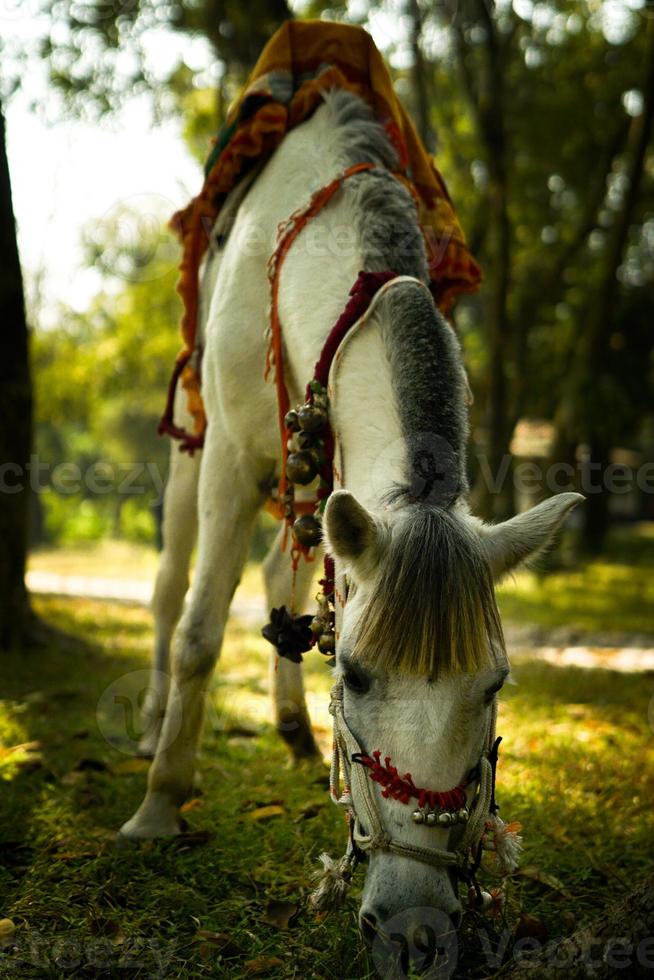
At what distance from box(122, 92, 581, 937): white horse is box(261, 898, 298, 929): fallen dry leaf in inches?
26.8

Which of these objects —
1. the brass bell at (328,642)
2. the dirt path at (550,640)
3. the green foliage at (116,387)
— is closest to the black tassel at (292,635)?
the brass bell at (328,642)

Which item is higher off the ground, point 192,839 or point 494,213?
point 494,213

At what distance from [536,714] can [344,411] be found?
3179mm

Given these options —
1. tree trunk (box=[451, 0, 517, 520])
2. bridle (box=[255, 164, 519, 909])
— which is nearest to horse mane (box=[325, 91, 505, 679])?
bridle (box=[255, 164, 519, 909])

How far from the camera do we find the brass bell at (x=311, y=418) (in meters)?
2.67

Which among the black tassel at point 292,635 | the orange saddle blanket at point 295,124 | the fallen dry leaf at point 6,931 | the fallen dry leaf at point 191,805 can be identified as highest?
the orange saddle blanket at point 295,124

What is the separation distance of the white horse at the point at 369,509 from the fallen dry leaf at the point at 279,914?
0.68 m

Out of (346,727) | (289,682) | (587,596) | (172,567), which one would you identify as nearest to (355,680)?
(346,727)

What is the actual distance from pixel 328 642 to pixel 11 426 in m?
3.94

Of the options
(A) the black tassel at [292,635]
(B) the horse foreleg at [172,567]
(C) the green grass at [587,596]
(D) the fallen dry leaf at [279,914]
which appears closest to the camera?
(D) the fallen dry leaf at [279,914]

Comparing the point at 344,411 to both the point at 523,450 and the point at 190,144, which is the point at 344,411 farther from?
the point at 523,450

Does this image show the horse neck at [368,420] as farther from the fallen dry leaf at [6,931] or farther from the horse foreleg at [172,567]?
the horse foreleg at [172,567]

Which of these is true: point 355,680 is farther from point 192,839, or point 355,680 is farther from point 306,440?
point 192,839

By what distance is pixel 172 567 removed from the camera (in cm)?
446
